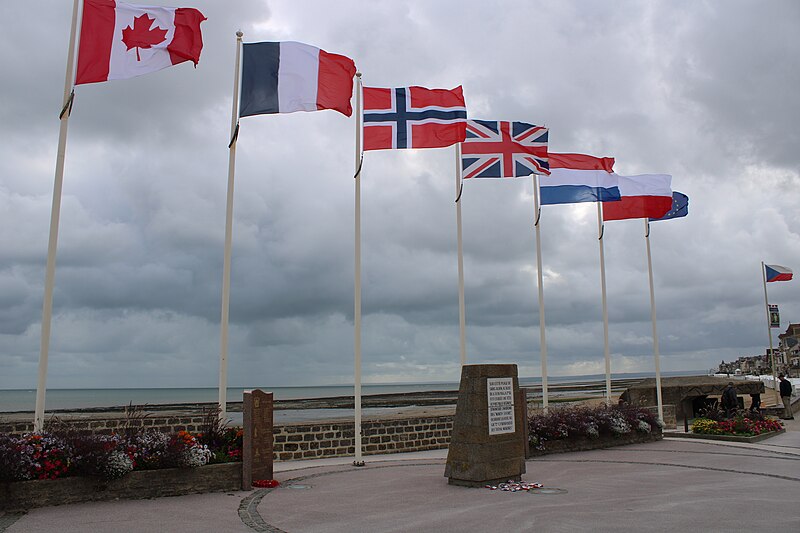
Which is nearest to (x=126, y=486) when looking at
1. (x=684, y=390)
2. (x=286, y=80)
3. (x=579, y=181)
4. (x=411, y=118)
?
(x=286, y=80)

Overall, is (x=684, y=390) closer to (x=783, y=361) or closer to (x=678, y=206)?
(x=678, y=206)

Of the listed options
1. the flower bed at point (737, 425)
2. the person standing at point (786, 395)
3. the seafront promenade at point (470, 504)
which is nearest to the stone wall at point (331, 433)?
the seafront promenade at point (470, 504)

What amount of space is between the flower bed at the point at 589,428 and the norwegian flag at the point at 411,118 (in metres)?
7.41

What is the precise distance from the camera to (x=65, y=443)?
9.34 m

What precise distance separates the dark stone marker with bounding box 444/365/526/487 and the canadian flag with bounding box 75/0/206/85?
311 inches

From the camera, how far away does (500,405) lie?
1130 cm

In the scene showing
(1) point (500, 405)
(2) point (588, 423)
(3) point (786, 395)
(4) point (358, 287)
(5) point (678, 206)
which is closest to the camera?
(1) point (500, 405)

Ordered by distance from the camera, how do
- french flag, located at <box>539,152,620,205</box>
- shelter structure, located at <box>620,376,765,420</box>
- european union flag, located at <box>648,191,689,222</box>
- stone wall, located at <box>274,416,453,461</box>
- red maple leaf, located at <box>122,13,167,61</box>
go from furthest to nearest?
shelter structure, located at <box>620,376,765,420</box>
european union flag, located at <box>648,191,689,222</box>
french flag, located at <box>539,152,620,205</box>
stone wall, located at <box>274,416,453,461</box>
red maple leaf, located at <box>122,13,167,61</box>

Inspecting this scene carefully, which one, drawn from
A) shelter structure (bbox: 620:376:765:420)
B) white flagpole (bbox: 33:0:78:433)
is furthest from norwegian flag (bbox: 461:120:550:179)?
shelter structure (bbox: 620:376:765:420)

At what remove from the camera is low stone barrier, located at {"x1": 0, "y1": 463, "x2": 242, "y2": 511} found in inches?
344

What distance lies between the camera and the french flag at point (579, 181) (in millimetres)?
19391

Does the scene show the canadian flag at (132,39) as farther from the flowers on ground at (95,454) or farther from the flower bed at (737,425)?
the flower bed at (737,425)

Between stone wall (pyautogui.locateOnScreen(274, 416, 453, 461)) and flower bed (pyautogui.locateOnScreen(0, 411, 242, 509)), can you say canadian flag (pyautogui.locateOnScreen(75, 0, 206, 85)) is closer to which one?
flower bed (pyautogui.locateOnScreen(0, 411, 242, 509))

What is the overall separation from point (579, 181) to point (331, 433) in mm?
10668
